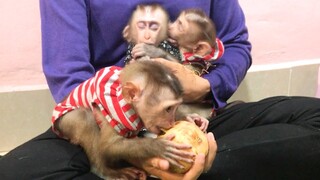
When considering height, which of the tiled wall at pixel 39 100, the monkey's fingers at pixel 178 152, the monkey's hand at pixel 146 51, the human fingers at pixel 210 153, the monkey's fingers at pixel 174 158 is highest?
the monkey's hand at pixel 146 51

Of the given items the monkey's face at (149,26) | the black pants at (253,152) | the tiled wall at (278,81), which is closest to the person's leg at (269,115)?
the black pants at (253,152)

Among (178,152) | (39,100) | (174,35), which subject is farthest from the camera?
(39,100)

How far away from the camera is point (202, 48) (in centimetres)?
130

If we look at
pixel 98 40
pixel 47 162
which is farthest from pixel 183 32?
pixel 47 162

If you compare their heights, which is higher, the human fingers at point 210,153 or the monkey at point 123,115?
the monkey at point 123,115

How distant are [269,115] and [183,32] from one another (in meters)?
0.32

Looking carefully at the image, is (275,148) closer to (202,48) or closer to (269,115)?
(269,115)

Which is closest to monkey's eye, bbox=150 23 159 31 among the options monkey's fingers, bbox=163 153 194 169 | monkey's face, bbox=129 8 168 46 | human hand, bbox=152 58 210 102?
monkey's face, bbox=129 8 168 46

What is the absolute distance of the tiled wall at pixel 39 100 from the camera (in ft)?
5.51

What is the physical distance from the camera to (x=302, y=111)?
1.22 m

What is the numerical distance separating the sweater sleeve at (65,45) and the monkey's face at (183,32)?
0.24 m

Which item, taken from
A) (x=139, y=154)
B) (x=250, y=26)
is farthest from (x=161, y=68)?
(x=250, y=26)

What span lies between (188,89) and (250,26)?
703 millimetres

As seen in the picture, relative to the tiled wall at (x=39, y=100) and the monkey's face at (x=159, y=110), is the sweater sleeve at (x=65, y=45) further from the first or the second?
the tiled wall at (x=39, y=100)
